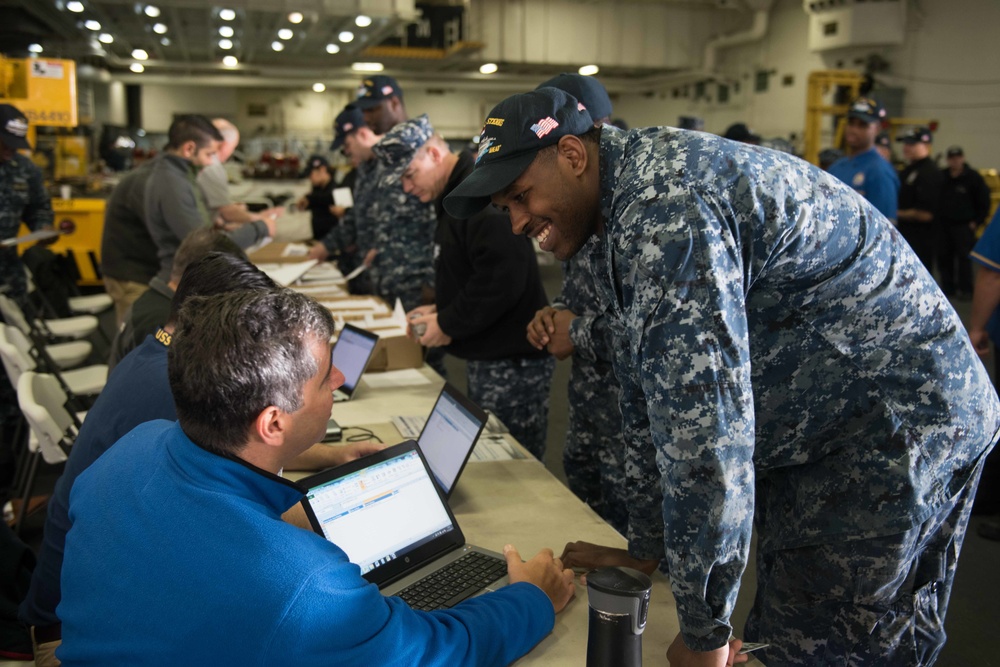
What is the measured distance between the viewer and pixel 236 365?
1.01 meters

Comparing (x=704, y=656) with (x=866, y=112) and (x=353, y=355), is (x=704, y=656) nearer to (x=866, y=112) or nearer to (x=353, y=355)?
(x=353, y=355)

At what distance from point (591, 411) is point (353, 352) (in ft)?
2.96

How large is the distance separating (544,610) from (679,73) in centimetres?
1650

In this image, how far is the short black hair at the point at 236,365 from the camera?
39.8 inches

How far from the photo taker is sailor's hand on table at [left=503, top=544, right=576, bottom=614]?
138cm

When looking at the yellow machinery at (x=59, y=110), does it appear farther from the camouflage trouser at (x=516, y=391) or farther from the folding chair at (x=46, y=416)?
the camouflage trouser at (x=516, y=391)

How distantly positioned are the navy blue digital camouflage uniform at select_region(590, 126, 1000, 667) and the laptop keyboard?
28cm

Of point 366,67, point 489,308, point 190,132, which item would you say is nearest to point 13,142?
point 190,132

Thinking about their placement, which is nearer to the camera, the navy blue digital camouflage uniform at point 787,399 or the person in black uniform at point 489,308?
the navy blue digital camouflage uniform at point 787,399

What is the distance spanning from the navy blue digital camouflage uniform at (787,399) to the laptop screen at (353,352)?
4.38 feet

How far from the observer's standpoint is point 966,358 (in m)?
1.33

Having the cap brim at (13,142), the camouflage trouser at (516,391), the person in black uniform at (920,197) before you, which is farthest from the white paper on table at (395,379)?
the person in black uniform at (920,197)

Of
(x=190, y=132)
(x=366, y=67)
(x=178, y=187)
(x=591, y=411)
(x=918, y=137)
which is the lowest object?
(x=591, y=411)

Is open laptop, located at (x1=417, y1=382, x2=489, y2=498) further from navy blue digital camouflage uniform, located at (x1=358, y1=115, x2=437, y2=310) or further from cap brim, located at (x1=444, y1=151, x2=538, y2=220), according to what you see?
navy blue digital camouflage uniform, located at (x1=358, y1=115, x2=437, y2=310)
